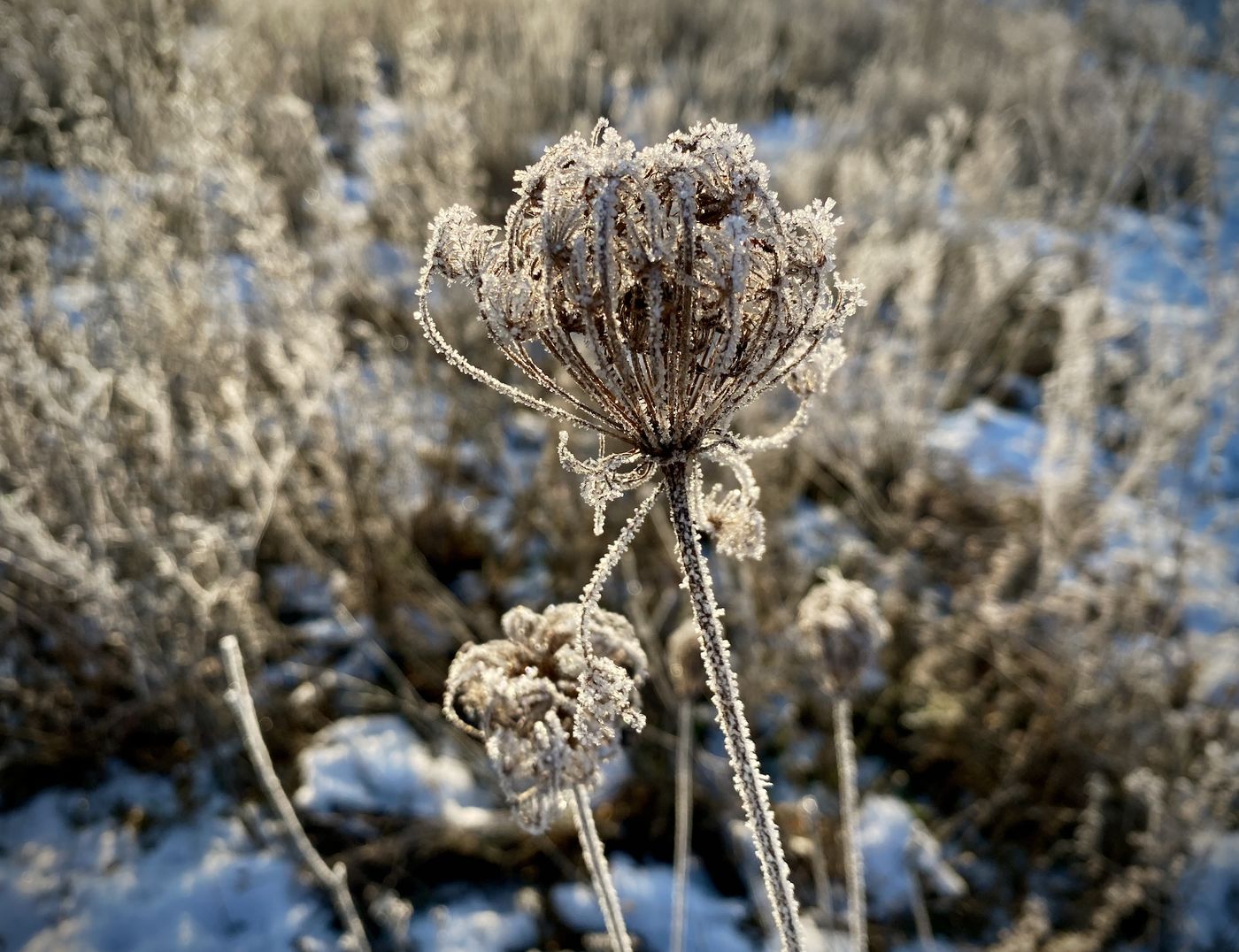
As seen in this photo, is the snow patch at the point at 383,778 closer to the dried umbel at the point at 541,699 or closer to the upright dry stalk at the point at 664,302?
the dried umbel at the point at 541,699

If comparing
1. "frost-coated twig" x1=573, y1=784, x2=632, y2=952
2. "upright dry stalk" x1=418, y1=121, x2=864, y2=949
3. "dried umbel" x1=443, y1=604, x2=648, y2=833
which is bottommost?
"frost-coated twig" x1=573, y1=784, x2=632, y2=952

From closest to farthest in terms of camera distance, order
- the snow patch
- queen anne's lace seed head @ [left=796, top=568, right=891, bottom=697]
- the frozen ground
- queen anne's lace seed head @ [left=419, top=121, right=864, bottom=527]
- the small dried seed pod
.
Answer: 1. queen anne's lace seed head @ [left=419, top=121, right=864, bottom=527]
2. queen anne's lace seed head @ [left=796, top=568, right=891, bottom=697]
3. the small dried seed pod
4. the frozen ground
5. the snow patch

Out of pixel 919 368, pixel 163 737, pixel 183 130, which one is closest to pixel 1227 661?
pixel 919 368

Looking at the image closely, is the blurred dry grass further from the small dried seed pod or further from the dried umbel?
the dried umbel

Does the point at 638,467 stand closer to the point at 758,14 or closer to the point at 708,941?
the point at 708,941

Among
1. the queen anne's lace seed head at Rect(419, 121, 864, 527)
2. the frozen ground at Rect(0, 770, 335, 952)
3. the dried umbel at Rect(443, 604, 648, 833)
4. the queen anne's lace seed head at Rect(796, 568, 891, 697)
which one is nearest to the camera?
the queen anne's lace seed head at Rect(419, 121, 864, 527)

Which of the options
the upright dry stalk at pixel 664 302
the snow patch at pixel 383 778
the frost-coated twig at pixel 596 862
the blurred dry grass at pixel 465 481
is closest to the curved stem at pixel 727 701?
the upright dry stalk at pixel 664 302

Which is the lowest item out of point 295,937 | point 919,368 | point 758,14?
point 295,937

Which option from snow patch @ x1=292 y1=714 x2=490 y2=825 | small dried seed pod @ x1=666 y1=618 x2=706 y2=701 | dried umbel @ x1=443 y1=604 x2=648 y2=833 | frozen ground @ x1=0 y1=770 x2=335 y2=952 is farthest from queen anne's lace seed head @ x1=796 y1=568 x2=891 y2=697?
frozen ground @ x1=0 y1=770 x2=335 y2=952
